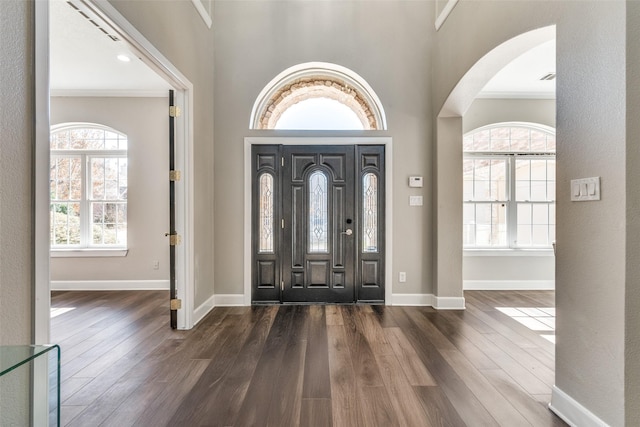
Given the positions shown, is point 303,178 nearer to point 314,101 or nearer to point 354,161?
point 354,161

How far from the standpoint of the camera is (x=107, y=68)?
3.95 m

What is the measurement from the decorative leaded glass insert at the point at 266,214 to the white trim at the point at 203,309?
86 cm

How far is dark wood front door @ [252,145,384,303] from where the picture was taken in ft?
12.7

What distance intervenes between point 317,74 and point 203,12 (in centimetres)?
152

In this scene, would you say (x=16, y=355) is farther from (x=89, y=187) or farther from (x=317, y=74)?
(x=89, y=187)

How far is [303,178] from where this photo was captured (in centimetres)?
389

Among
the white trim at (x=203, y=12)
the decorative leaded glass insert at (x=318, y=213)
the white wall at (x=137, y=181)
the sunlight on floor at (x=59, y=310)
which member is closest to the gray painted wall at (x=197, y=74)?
the white trim at (x=203, y=12)

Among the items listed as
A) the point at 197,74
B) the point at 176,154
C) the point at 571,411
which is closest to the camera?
the point at 571,411

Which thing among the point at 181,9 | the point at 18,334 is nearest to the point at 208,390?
the point at 18,334

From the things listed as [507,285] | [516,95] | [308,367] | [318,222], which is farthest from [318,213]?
[516,95]

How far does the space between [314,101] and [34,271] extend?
12.1 feet

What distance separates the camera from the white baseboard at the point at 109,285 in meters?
4.61

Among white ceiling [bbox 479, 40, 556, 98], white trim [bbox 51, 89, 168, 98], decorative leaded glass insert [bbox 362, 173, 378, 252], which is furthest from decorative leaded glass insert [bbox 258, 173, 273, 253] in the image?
white ceiling [bbox 479, 40, 556, 98]

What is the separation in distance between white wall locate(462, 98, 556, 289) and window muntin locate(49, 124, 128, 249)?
221 inches
